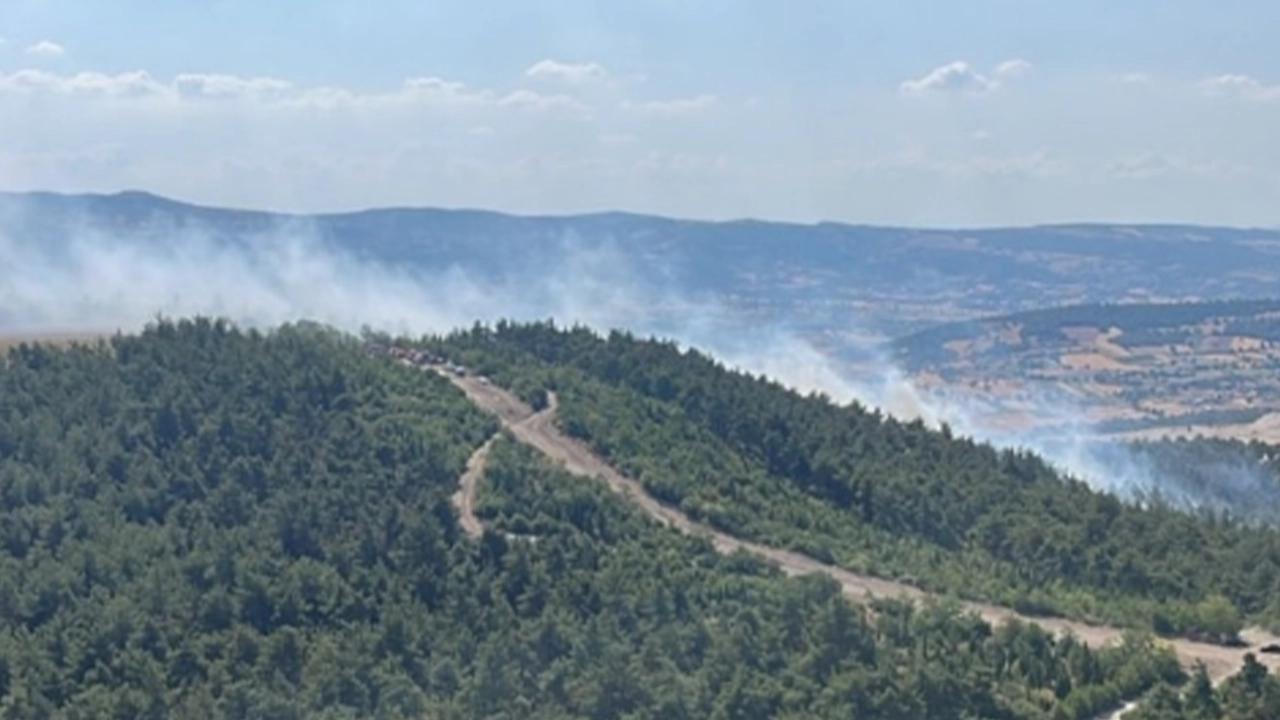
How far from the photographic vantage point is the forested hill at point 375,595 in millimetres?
73750

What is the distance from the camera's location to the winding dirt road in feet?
275

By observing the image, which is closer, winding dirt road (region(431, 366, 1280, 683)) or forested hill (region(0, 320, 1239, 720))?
forested hill (region(0, 320, 1239, 720))

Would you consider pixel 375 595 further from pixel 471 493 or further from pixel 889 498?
pixel 889 498

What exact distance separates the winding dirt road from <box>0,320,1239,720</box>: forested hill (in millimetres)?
2267

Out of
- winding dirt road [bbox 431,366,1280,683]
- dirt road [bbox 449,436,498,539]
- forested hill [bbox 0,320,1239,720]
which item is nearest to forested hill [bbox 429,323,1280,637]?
winding dirt road [bbox 431,366,1280,683]

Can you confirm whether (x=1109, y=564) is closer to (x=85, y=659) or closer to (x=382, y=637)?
(x=382, y=637)

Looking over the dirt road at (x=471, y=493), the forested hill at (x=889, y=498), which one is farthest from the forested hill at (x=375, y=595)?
→ the forested hill at (x=889, y=498)

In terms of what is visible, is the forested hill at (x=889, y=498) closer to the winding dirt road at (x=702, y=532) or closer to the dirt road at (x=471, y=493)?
the winding dirt road at (x=702, y=532)

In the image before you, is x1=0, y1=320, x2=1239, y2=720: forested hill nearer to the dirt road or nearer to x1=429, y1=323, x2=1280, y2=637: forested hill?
the dirt road

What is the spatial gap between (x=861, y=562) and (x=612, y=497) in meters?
14.9

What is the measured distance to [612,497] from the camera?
98938 millimetres

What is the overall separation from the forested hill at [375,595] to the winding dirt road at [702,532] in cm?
227

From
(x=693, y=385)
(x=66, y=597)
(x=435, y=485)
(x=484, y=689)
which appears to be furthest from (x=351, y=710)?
(x=693, y=385)

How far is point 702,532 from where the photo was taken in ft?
323
